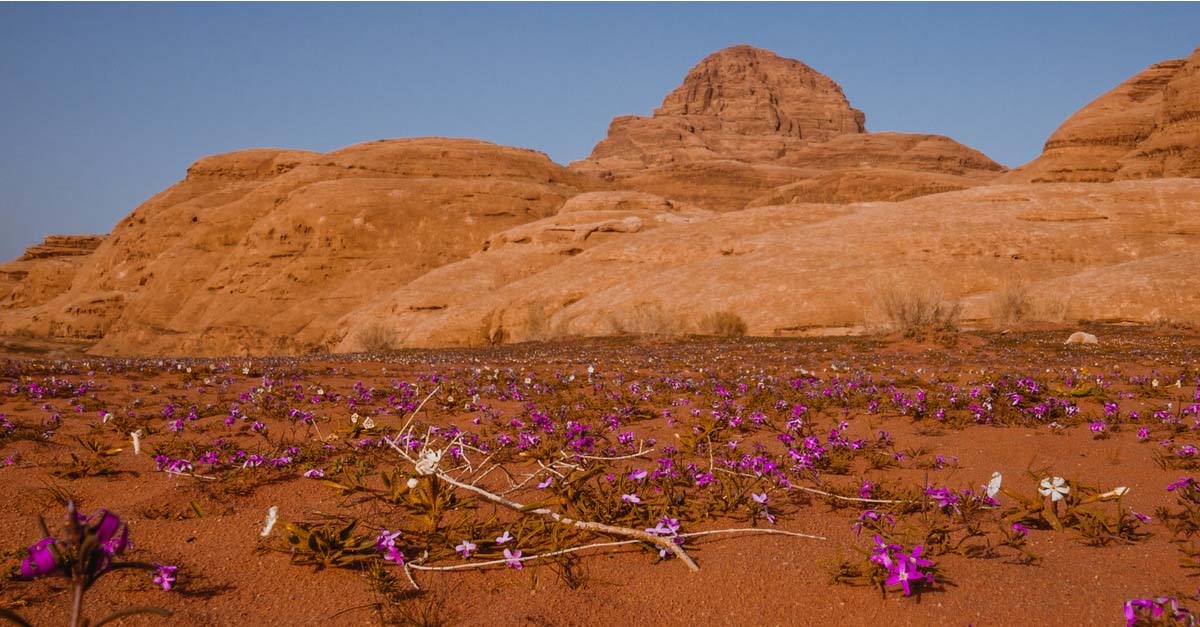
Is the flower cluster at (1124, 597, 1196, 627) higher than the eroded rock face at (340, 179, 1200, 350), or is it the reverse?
the eroded rock face at (340, 179, 1200, 350)

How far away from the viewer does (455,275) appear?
4609 centimetres

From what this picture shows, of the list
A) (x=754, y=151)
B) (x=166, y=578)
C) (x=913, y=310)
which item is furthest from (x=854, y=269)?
(x=754, y=151)

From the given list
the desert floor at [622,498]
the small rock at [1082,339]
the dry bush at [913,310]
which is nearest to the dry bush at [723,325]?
the dry bush at [913,310]

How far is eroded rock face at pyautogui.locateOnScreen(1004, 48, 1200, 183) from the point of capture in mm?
58656

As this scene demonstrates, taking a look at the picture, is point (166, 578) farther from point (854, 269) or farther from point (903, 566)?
point (854, 269)

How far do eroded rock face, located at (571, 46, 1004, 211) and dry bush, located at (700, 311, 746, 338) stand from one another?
Result: 59730 millimetres

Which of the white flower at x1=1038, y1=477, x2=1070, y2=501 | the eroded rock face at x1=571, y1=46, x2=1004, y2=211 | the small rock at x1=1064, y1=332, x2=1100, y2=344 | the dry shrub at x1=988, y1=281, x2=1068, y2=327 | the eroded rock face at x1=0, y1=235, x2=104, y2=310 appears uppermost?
the eroded rock face at x1=571, y1=46, x2=1004, y2=211

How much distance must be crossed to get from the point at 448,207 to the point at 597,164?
87626mm

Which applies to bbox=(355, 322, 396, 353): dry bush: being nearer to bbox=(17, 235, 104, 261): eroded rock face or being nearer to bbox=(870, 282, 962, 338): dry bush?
bbox=(870, 282, 962, 338): dry bush

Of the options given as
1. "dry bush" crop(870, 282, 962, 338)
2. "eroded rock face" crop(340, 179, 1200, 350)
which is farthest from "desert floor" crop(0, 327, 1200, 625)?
"eroded rock face" crop(340, 179, 1200, 350)

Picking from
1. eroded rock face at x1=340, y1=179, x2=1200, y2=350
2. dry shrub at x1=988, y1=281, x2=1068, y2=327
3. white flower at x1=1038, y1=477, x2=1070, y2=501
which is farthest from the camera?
eroded rock face at x1=340, y1=179, x2=1200, y2=350

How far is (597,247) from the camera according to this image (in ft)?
140

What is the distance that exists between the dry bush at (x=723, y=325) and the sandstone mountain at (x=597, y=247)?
0.50ft

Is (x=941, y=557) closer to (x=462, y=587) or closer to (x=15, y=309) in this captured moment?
(x=462, y=587)
